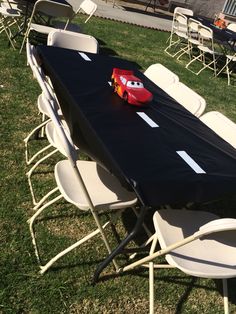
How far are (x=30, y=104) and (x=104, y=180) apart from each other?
2.20 meters

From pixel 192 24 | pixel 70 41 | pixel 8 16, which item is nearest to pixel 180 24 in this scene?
pixel 192 24

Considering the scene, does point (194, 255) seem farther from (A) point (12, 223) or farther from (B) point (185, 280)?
(A) point (12, 223)

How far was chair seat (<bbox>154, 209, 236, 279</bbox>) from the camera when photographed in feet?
A: 6.97

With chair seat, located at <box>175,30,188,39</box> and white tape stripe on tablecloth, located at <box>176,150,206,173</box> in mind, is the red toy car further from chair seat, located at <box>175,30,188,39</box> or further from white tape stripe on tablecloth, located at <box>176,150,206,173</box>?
chair seat, located at <box>175,30,188,39</box>

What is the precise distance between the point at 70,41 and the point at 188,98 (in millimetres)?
1570

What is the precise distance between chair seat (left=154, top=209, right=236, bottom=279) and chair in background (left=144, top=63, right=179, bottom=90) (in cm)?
A: 167

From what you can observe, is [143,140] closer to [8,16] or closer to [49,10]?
[49,10]

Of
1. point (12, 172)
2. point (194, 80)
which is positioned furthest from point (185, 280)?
point (194, 80)

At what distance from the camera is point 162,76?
392 centimetres

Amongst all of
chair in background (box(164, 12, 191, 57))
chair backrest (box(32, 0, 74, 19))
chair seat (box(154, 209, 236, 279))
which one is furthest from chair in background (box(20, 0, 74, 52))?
chair seat (box(154, 209, 236, 279))

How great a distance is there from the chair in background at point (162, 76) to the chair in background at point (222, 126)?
2.22 ft

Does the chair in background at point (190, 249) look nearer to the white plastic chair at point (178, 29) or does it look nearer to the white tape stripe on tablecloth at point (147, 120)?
the white tape stripe on tablecloth at point (147, 120)

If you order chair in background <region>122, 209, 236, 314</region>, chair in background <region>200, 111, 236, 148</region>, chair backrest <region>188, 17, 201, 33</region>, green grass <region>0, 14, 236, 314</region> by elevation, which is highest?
chair backrest <region>188, 17, 201, 33</region>

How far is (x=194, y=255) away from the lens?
224 cm
